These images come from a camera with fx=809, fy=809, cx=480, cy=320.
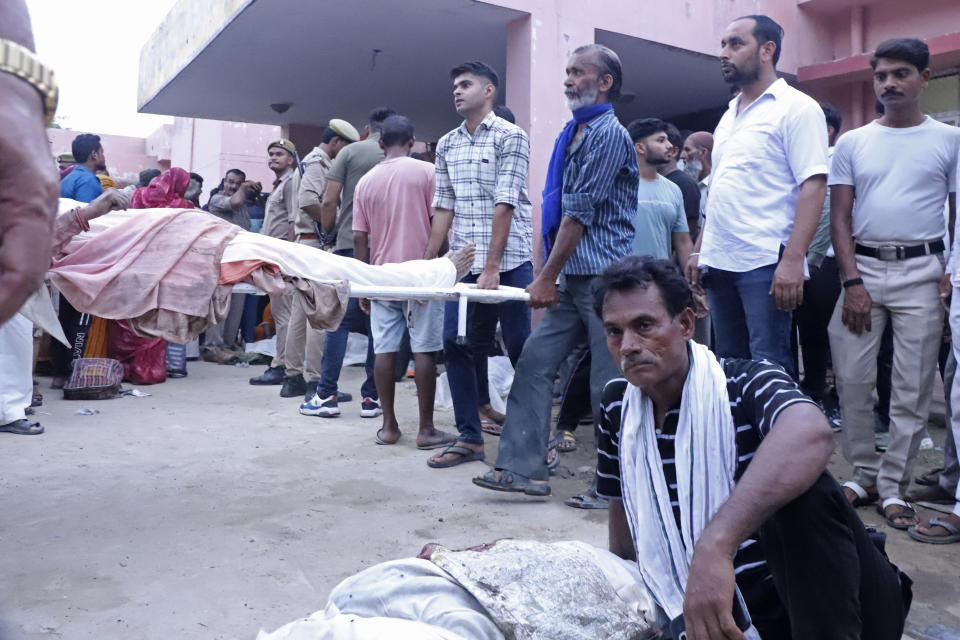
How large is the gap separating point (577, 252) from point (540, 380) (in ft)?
1.90

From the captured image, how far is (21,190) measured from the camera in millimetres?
778

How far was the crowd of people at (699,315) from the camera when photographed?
1.70 m

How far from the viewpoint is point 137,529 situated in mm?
3070

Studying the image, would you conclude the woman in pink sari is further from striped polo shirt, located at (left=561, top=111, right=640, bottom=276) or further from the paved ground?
striped polo shirt, located at (left=561, top=111, right=640, bottom=276)

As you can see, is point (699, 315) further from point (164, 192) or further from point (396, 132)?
point (164, 192)

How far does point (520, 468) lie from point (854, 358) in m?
1.53

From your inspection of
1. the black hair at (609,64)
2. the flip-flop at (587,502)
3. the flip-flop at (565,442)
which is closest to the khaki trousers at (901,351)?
the flip-flop at (587,502)

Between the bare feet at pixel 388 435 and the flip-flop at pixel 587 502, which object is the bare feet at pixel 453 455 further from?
the flip-flop at pixel 587 502

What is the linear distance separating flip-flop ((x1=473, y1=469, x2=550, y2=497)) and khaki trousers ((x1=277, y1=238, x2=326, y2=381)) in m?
2.48

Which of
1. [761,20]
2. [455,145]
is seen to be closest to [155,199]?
[455,145]

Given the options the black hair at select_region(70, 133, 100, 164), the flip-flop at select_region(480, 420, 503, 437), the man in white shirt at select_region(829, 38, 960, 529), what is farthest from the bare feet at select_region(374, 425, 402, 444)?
the black hair at select_region(70, 133, 100, 164)

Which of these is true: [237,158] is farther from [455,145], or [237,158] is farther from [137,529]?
[137,529]

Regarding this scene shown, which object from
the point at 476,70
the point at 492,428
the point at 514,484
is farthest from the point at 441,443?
the point at 476,70

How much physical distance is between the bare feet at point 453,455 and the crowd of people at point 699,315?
12mm
